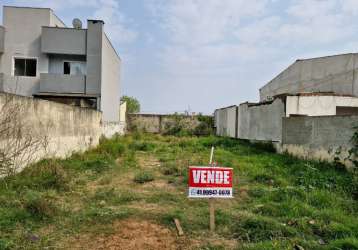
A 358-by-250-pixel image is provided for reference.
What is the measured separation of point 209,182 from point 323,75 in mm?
16884

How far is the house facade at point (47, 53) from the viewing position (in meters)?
15.7

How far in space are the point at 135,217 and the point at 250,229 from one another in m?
1.64

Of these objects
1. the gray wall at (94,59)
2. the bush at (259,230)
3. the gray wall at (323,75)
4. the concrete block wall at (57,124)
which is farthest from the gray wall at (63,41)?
the bush at (259,230)

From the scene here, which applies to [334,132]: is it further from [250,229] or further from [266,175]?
[250,229]

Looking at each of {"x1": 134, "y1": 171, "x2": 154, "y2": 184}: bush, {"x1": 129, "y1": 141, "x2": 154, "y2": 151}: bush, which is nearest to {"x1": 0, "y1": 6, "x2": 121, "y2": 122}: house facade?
{"x1": 129, "y1": 141, "x2": 154, "y2": 151}: bush

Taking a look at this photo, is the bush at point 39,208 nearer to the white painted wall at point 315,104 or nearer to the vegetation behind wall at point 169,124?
the white painted wall at point 315,104

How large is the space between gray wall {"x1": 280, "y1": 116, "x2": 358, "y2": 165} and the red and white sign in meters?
5.53

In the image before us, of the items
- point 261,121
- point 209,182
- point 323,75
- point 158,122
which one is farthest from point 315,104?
point 158,122

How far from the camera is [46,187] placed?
5871 millimetres

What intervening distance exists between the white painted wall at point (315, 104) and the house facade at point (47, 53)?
30.1 ft

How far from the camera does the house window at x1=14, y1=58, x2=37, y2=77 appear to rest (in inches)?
641

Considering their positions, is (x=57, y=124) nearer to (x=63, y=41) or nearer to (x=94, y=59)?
(x=94, y=59)

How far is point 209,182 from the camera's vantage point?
405 cm

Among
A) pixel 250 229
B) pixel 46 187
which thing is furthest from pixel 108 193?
pixel 250 229
